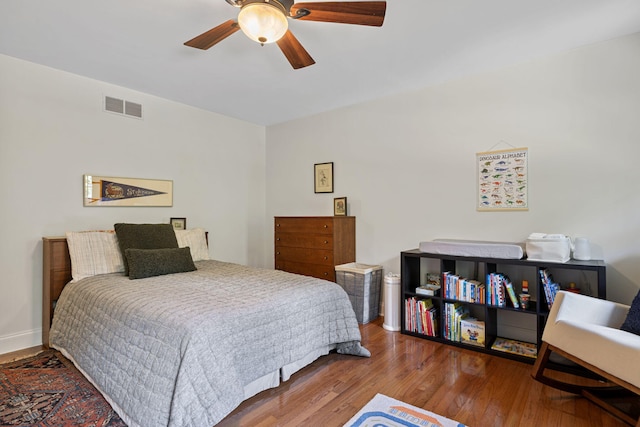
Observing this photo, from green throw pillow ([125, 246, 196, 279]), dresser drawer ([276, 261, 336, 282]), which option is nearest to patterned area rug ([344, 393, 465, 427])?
dresser drawer ([276, 261, 336, 282])

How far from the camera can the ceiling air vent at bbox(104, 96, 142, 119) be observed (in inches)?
124

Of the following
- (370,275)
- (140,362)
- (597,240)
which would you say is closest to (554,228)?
(597,240)

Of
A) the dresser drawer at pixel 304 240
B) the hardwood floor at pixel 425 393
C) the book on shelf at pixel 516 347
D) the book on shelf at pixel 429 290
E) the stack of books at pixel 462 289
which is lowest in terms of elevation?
the hardwood floor at pixel 425 393

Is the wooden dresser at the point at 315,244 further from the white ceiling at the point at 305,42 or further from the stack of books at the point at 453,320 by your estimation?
the white ceiling at the point at 305,42

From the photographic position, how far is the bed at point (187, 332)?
4.88 ft

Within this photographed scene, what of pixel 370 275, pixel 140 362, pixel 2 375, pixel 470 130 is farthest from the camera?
pixel 370 275

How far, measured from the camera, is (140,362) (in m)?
1.61

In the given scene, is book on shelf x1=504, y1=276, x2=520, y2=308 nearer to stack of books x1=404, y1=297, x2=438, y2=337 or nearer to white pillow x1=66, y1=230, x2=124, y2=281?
stack of books x1=404, y1=297, x2=438, y2=337

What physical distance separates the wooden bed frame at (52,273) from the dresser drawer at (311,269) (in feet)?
6.70

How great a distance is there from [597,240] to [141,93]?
4.34 meters

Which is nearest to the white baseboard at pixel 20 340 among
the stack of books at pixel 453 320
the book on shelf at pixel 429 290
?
the book on shelf at pixel 429 290

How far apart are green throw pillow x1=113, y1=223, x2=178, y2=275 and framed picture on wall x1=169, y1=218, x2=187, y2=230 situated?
52 cm

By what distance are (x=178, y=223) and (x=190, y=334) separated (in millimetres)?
2425

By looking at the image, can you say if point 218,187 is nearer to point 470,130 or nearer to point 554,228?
point 470,130
